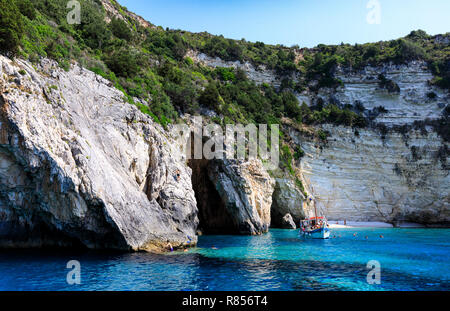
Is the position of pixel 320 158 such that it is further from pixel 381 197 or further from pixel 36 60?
pixel 36 60

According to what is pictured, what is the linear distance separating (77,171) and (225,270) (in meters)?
9.56

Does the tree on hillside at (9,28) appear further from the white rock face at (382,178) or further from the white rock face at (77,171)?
the white rock face at (382,178)

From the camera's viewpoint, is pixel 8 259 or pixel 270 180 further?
pixel 270 180

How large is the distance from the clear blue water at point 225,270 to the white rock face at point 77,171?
1798mm

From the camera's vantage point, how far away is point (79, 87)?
20906mm

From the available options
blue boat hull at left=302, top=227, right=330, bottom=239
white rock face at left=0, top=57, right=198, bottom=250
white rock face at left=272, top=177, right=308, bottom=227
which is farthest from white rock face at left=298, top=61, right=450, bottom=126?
white rock face at left=0, top=57, right=198, bottom=250

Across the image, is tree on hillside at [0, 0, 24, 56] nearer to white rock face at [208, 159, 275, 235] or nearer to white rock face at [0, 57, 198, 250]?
white rock face at [0, 57, 198, 250]

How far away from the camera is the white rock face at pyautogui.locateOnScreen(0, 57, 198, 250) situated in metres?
15.8

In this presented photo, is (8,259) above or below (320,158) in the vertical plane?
below

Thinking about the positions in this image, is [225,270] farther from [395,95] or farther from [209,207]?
[395,95]

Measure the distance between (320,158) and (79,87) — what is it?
35.0m

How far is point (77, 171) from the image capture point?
1645 cm

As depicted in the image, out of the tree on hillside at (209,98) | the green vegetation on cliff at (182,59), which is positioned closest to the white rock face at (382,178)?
the green vegetation on cliff at (182,59)
